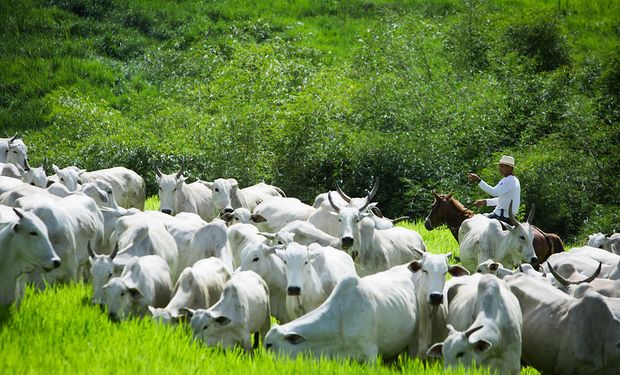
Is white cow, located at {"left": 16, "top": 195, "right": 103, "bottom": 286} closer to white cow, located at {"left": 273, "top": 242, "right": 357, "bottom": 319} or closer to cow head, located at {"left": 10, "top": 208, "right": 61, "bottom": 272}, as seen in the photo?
cow head, located at {"left": 10, "top": 208, "right": 61, "bottom": 272}

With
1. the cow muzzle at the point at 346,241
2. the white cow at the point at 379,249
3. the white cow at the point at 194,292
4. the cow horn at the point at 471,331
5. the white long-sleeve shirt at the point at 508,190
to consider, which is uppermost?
the cow horn at the point at 471,331

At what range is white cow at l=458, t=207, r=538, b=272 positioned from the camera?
13023mm

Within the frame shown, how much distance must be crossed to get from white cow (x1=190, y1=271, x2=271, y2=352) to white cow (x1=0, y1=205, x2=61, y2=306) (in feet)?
5.28

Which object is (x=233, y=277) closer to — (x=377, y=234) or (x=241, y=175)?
(x=377, y=234)

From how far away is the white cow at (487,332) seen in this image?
336 inches

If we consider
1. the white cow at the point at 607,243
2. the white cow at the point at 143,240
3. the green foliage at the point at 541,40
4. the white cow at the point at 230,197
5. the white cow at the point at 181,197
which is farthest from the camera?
the green foliage at the point at 541,40

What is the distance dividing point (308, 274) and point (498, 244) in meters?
3.96

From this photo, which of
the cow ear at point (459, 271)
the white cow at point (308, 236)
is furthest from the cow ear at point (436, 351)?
the white cow at point (308, 236)

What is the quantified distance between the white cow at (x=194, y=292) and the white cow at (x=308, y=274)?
0.75 meters

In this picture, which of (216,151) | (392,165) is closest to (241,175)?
(216,151)

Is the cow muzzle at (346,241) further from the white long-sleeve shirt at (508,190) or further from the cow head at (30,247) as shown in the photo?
the cow head at (30,247)

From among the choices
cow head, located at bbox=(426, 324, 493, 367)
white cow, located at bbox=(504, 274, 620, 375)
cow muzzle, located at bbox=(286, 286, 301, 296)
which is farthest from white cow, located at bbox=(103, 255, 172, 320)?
white cow, located at bbox=(504, 274, 620, 375)

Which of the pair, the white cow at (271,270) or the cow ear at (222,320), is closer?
the cow ear at (222,320)

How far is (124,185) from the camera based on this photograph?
17906 millimetres
